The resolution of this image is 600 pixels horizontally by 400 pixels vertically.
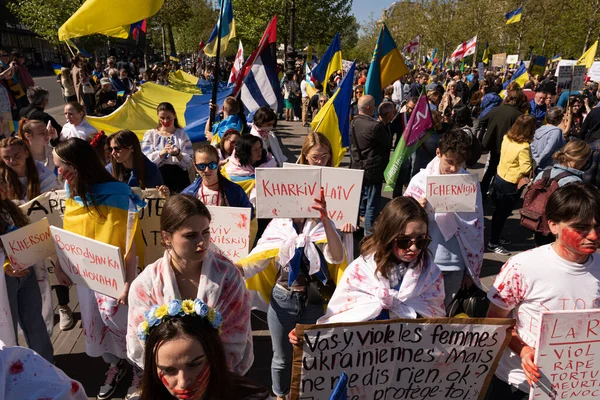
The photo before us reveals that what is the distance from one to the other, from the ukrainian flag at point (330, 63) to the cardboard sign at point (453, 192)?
219 inches

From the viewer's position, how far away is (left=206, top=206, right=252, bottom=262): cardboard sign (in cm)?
310

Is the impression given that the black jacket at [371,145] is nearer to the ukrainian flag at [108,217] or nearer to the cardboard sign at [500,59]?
the ukrainian flag at [108,217]

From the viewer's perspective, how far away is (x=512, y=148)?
18.2ft

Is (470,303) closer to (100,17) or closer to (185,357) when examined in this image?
(185,357)

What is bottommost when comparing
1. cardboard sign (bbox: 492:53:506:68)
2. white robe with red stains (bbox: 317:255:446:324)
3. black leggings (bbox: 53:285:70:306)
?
black leggings (bbox: 53:285:70:306)

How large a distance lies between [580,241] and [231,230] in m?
2.05

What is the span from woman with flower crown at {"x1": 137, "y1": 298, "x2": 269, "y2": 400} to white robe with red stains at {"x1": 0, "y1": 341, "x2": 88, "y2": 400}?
30 cm

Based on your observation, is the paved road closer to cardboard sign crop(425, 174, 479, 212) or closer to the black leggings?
the black leggings

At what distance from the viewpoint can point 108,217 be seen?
288 centimetres

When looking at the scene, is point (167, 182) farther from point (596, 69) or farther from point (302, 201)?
point (596, 69)

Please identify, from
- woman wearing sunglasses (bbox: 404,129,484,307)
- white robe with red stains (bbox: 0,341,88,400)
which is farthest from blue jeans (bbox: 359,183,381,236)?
white robe with red stains (bbox: 0,341,88,400)

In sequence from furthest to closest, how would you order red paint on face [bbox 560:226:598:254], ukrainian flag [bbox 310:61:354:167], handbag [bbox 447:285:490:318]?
ukrainian flag [bbox 310:61:354:167] < handbag [bbox 447:285:490:318] < red paint on face [bbox 560:226:598:254]

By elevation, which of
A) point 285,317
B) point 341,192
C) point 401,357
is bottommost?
point 285,317

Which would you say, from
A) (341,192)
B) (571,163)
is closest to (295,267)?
(341,192)
